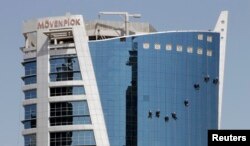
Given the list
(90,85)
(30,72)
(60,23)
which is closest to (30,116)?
(30,72)

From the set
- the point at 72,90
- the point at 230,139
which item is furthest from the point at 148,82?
the point at 230,139

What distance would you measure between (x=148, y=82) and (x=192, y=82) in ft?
31.6

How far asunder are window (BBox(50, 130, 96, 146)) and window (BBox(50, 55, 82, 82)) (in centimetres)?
1004

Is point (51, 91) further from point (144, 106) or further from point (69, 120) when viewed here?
point (144, 106)

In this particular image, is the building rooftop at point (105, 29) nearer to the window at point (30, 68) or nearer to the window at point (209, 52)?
the window at point (30, 68)

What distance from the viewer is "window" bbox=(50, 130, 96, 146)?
164750mm

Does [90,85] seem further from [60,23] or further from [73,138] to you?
[60,23]

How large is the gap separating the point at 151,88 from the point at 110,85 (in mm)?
7737

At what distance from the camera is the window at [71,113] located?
543 ft

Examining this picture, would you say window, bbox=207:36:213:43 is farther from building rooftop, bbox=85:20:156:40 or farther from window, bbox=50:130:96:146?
window, bbox=50:130:96:146

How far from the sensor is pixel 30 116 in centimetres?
17100

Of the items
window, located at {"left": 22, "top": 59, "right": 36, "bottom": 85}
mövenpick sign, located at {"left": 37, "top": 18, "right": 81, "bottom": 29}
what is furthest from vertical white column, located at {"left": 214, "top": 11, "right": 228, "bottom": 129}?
window, located at {"left": 22, "top": 59, "right": 36, "bottom": 85}

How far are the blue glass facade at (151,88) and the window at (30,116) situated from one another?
1324 centimetres

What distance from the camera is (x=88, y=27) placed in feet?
571
